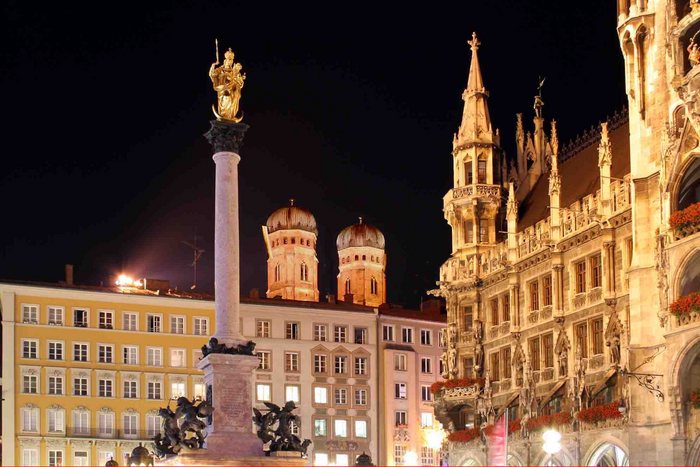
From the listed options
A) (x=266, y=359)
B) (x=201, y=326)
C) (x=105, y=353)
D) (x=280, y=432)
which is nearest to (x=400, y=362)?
(x=266, y=359)

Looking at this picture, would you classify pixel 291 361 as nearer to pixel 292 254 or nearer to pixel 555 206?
pixel 555 206

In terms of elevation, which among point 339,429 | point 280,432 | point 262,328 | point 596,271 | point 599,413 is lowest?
point 339,429

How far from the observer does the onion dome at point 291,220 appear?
151m

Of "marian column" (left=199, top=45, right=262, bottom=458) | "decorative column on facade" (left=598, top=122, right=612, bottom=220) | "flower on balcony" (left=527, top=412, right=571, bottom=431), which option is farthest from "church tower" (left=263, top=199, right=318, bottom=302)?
"marian column" (left=199, top=45, right=262, bottom=458)

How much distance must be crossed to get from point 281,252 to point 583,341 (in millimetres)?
86159

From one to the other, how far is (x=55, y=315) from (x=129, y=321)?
538 cm

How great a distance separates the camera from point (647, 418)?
5578 centimetres

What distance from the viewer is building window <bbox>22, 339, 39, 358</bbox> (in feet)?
300

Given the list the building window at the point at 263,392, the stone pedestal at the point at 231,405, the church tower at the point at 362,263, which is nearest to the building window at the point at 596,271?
the stone pedestal at the point at 231,405

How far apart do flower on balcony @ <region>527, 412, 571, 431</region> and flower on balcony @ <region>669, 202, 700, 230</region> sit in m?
13.6

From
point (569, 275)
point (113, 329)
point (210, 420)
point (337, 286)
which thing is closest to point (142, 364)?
point (113, 329)

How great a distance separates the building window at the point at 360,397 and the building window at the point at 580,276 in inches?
1550

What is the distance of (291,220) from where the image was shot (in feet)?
495

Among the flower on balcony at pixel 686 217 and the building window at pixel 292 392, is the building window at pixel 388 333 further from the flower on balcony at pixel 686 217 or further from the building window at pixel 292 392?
the flower on balcony at pixel 686 217
